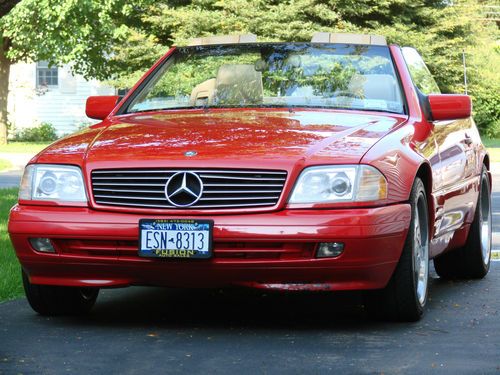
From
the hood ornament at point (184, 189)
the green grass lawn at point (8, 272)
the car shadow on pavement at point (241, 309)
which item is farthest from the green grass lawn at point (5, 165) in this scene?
the hood ornament at point (184, 189)

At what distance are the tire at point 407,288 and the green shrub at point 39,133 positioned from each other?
40.1m

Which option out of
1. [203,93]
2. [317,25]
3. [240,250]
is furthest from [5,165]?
[240,250]

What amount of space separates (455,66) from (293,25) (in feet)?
19.7

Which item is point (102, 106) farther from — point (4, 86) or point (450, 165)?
point (4, 86)

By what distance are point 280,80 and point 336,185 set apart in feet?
5.47

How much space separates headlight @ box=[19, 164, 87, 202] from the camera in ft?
21.2

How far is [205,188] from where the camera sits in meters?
6.25

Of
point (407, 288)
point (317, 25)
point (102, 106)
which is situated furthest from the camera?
point (317, 25)

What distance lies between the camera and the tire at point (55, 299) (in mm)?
6891

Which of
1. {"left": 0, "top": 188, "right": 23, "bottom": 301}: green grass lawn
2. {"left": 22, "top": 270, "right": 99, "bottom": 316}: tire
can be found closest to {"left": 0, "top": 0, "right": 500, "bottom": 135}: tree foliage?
{"left": 0, "top": 188, "right": 23, "bottom": 301}: green grass lawn

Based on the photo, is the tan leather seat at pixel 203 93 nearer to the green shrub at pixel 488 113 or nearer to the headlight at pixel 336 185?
the headlight at pixel 336 185

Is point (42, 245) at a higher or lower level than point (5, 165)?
higher

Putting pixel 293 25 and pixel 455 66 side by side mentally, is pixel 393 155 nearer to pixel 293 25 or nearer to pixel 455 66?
pixel 293 25

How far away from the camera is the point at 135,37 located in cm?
4141
